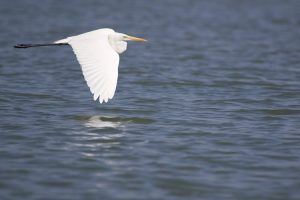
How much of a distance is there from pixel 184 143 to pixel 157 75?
15.5ft

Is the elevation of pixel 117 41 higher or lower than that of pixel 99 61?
higher

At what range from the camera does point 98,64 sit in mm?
6828

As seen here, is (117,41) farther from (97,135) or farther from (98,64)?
(97,135)

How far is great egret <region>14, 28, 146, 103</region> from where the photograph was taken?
6.52 m

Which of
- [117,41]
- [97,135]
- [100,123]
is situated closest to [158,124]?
[100,123]

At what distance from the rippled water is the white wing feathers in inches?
22.1

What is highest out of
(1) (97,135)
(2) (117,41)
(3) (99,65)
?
(2) (117,41)

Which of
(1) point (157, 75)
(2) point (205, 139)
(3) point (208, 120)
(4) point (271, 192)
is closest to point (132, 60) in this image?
(1) point (157, 75)

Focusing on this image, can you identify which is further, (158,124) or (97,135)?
(158,124)

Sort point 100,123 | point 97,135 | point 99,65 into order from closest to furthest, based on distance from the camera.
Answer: point 99,65 → point 97,135 → point 100,123

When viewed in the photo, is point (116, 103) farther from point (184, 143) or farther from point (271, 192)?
point (271, 192)

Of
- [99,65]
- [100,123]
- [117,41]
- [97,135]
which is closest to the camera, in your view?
[99,65]

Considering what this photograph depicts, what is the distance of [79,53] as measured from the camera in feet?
23.6

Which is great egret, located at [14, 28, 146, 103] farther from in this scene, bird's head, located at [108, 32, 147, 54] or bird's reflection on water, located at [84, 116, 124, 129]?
bird's reflection on water, located at [84, 116, 124, 129]
